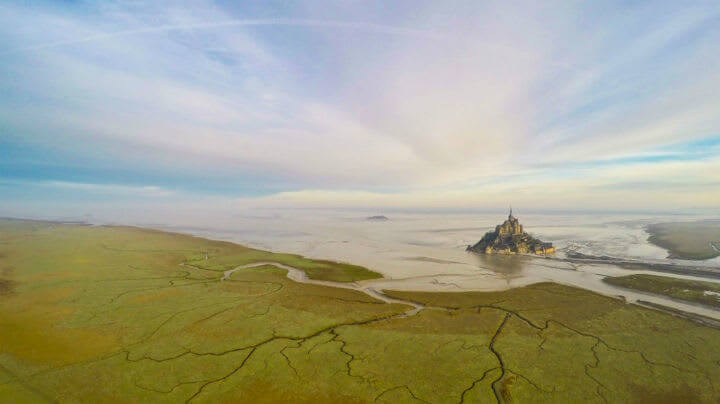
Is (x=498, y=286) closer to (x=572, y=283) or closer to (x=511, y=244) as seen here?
(x=572, y=283)

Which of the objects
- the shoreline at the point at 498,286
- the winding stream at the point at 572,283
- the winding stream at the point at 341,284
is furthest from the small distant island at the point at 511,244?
the winding stream at the point at 341,284

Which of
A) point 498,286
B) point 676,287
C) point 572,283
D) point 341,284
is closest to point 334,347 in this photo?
point 341,284

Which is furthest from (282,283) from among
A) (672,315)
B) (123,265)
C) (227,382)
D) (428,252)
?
(672,315)

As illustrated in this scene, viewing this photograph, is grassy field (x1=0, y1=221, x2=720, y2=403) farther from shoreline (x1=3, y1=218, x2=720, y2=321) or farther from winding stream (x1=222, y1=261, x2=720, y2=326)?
shoreline (x1=3, y1=218, x2=720, y2=321)

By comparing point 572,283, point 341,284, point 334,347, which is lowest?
point 334,347

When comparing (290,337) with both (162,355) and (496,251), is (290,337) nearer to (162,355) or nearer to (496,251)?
(162,355)

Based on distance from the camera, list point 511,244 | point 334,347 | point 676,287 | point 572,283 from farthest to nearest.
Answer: point 511,244
point 572,283
point 676,287
point 334,347

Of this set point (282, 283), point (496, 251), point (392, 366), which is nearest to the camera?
point (392, 366)
